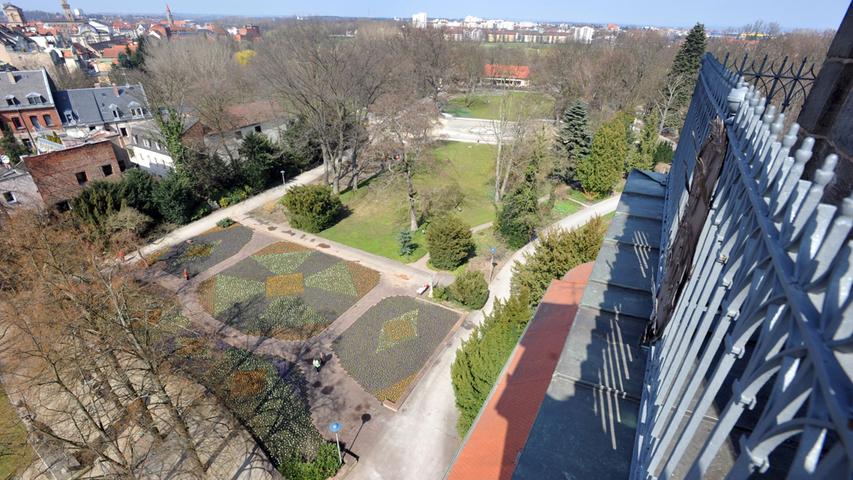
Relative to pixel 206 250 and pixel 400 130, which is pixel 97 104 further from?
pixel 400 130

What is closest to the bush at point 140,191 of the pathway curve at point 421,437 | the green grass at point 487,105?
the pathway curve at point 421,437

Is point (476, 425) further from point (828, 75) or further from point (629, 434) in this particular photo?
point (828, 75)

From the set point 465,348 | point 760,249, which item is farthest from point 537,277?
point 760,249

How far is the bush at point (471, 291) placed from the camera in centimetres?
1858

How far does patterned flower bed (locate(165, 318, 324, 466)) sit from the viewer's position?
12.9 metres

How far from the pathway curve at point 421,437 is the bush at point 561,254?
4.34 m

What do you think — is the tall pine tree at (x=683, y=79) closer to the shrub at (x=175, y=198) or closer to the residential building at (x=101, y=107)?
the shrub at (x=175, y=198)

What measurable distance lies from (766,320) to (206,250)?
85.7ft

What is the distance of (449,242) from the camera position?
68.1 feet

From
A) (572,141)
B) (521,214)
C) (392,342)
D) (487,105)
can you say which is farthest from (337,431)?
Result: (487,105)

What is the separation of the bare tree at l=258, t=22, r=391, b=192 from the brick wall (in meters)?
11.9

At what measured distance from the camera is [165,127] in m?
27.0

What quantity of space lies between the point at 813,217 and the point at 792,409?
72cm

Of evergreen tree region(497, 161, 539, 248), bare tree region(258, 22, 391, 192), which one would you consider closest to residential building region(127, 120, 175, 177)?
bare tree region(258, 22, 391, 192)
